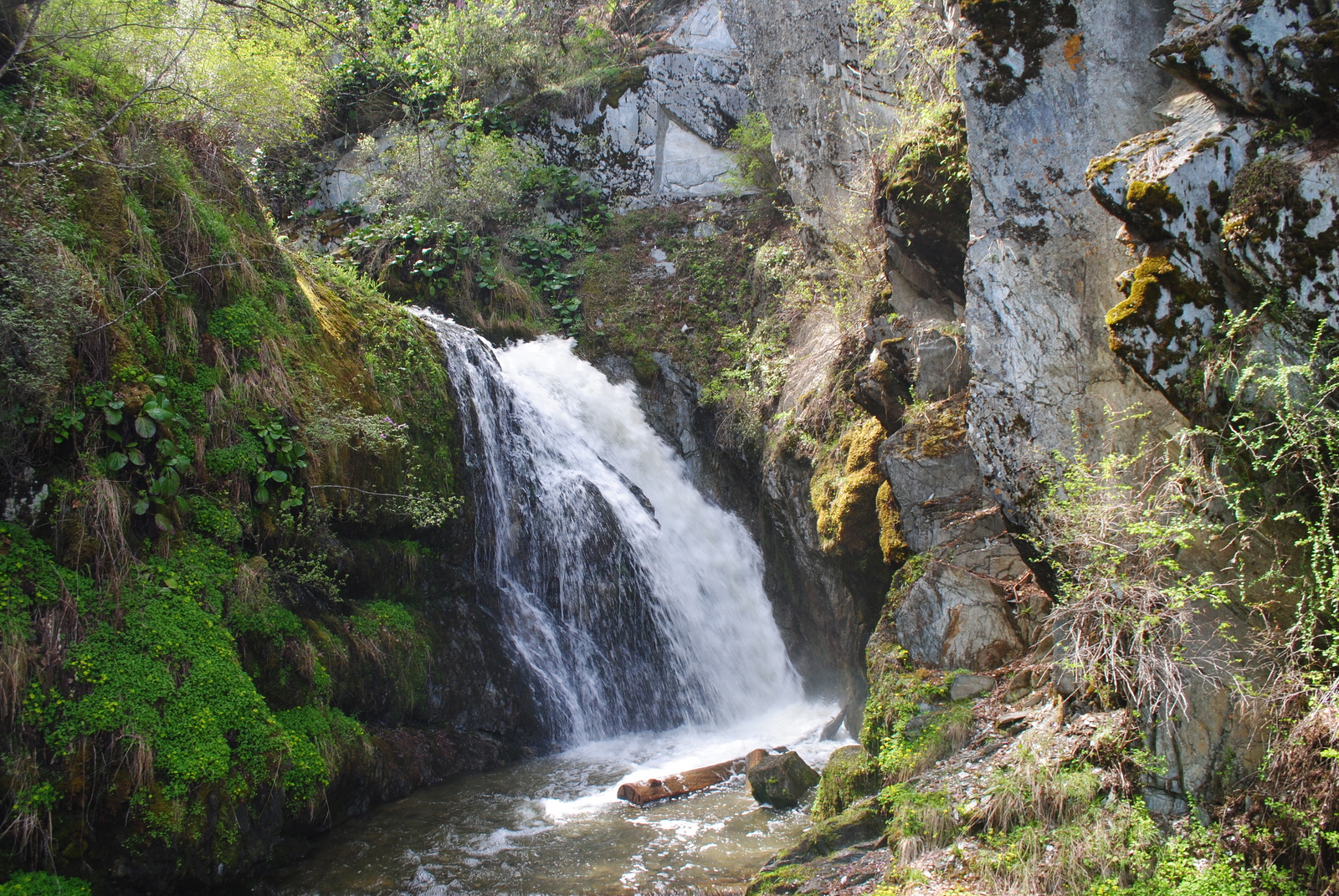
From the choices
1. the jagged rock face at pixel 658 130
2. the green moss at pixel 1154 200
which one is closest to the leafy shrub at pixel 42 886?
the green moss at pixel 1154 200

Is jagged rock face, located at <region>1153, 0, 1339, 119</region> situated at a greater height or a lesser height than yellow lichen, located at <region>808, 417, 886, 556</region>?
greater

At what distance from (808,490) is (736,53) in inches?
504

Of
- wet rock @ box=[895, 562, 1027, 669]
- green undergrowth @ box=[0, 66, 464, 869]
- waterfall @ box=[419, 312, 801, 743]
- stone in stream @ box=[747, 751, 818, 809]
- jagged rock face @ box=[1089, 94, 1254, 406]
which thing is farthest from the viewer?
waterfall @ box=[419, 312, 801, 743]

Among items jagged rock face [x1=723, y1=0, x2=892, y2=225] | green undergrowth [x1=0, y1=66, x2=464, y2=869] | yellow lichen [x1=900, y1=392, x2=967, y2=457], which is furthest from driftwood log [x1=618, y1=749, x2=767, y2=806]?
jagged rock face [x1=723, y1=0, x2=892, y2=225]

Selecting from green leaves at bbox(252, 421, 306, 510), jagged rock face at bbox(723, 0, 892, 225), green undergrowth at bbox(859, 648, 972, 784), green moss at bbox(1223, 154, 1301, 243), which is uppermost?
jagged rock face at bbox(723, 0, 892, 225)

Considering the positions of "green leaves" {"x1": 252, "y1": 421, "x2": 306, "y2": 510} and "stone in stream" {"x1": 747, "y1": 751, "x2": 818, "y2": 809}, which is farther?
"stone in stream" {"x1": 747, "y1": 751, "x2": 818, "y2": 809}

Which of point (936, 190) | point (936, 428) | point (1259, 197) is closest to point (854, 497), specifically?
point (936, 428)

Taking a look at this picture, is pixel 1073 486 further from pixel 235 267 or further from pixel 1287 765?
pixel 235 267

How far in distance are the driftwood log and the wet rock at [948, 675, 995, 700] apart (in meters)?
2.12

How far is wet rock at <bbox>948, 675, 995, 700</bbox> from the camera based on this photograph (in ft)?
18.4

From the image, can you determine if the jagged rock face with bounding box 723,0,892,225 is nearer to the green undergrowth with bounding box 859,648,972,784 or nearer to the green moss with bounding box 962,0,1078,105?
the green moss with bounding box 962,0,1078,105

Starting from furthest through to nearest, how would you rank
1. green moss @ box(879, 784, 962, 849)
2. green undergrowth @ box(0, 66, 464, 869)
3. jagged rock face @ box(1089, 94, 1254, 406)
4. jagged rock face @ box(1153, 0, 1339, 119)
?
green undergrowth @ box(0, 66, 464, 869), green moss @ box(879, 784, 962, 849), jagged rock face @ box(1089, 94, 1254, 406), jagged rock face @ box(1153, 0, 1339, 119)

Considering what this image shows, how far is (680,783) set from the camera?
6.95m

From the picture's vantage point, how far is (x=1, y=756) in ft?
13.9
